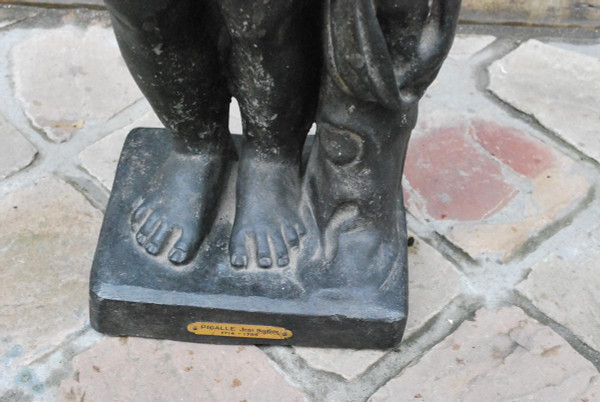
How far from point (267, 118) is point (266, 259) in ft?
0.72

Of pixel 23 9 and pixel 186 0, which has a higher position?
pixel 186 0

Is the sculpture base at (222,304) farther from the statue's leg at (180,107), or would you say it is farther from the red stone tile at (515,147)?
the red stone tile at (515,147)

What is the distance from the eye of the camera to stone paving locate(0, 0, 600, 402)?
4.31 feet

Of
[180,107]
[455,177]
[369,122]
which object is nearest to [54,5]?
[180,107]

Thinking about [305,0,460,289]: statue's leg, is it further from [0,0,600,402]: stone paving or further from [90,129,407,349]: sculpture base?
[0,0,600,402]: stone paving

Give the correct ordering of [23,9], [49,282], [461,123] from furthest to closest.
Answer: [23,9] < [461,123] < [49,282]

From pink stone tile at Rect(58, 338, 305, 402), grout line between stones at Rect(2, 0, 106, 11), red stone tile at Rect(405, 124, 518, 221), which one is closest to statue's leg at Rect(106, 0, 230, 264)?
pink stone tile at Rect(58, 338, 305, 402)

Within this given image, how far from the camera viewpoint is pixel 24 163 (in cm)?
168

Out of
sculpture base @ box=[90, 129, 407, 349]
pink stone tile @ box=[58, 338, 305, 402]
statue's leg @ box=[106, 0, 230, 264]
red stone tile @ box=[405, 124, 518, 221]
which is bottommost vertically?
red stone tile @ box=[405, 124, 518, 221]

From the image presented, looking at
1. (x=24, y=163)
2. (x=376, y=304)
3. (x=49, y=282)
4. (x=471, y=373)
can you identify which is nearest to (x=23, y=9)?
(x=24, y=163)

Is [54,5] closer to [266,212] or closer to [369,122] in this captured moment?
[266,212]

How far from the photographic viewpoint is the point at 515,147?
176cm

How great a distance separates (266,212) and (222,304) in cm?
17

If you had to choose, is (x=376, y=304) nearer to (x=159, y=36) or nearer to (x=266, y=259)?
(x=266, y=259)
